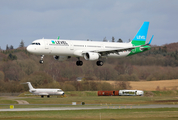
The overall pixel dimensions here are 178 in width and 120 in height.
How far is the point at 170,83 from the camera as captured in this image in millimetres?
116750

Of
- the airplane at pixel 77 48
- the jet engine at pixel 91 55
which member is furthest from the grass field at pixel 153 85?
the jet engine at pixel 91 55

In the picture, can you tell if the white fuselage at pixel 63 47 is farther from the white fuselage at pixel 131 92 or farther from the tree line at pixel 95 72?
the white fuselage at pixel 131 92

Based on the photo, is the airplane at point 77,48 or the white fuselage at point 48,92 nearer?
the airplane at point 77,48

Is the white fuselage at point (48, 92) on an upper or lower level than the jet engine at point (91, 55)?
lower

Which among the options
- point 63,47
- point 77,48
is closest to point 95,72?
point 77,48

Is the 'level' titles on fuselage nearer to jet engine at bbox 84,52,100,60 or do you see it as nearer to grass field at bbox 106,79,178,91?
jet engine at bbox 84,52,100,60

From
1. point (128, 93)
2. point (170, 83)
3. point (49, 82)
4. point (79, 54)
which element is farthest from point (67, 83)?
point (79, 54)

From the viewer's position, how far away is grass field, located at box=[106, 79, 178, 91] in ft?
375

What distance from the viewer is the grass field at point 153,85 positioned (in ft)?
375

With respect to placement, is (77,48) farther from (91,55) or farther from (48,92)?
(48,92)

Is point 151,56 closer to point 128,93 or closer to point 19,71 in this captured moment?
point 128,93

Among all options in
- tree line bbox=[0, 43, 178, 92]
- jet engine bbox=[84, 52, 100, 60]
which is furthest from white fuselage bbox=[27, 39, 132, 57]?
tree line bbox=[0, 43, 178, 92]

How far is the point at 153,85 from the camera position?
380ft

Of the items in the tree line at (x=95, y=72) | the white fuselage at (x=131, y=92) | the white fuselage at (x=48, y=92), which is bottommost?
the white fuselage at (x=131, y=92)
